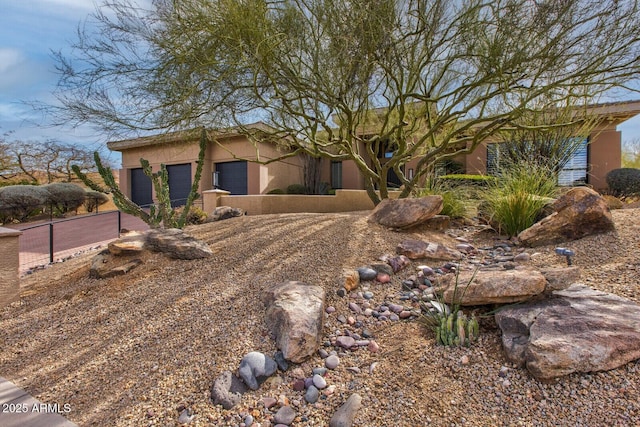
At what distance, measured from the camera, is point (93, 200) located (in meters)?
15.3

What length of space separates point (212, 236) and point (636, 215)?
616 centimetres

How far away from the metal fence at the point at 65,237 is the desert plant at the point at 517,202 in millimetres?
8059

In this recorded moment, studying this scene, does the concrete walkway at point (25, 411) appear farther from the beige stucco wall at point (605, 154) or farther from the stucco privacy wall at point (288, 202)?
the beige stucco wall at point (605, 154)

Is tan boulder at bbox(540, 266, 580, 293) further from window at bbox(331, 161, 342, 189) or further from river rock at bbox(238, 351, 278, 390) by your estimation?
window at bbox(331, 161, 342, 189)

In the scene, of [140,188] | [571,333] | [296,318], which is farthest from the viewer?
[140,188]

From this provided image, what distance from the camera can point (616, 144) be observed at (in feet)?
39.6

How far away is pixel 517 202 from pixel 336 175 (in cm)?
1163

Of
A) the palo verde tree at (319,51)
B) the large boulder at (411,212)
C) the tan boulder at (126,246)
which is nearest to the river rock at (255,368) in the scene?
the tan boulder at (126,246)

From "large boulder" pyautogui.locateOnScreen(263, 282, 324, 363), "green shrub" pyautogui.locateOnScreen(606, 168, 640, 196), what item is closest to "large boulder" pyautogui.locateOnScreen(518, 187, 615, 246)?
"large boulder" pyautogui.locateOnScreen(263, 282, 324, 363)

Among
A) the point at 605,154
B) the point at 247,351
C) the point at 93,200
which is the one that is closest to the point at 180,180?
the point at 93,200

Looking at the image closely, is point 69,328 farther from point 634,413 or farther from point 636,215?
point 636,215

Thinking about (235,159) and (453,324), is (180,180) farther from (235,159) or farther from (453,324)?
(453,324)

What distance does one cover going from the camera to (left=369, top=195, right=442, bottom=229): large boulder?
4.94 m

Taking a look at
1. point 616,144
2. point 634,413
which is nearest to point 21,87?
point 634,413
